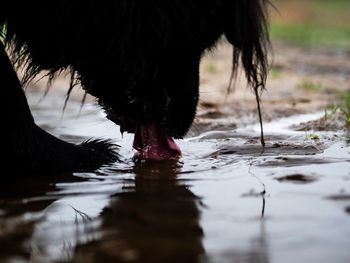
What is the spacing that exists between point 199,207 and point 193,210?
4 cm

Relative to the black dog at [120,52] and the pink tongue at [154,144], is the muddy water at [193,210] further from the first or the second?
the black dog at [120,52]

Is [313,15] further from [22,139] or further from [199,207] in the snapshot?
[199,207]

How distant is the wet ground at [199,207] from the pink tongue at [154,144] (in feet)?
0.24

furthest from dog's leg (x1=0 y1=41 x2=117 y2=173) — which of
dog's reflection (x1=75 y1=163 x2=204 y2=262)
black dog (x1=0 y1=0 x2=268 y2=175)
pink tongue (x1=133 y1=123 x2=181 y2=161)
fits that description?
dog's reflection (x1=75 y1=163 x2=204 y2=262)

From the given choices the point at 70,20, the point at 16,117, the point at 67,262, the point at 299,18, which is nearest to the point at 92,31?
the point at 70,20

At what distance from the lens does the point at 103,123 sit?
4.44 meters

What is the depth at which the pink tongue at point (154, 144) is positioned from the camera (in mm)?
3168

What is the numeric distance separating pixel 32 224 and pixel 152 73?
102 centimetres

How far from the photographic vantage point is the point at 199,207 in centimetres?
220

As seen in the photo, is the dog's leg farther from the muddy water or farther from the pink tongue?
the pink tongue

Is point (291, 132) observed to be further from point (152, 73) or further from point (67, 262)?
point (67, 262)

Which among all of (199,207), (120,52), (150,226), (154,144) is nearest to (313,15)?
(154,144)

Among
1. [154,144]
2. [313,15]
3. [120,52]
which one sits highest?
[313,15]

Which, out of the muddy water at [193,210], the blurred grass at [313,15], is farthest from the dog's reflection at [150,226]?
the blurred grass at [313,15]
